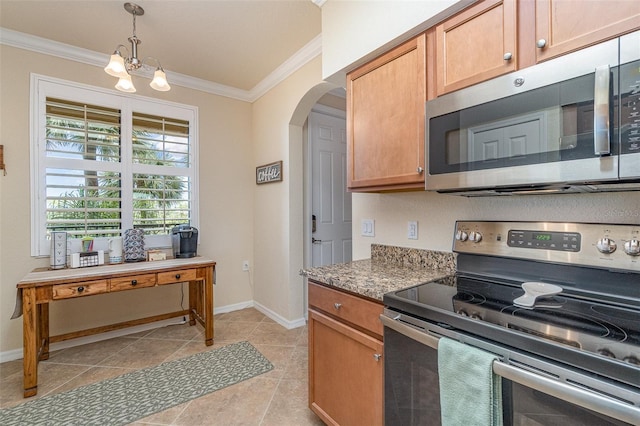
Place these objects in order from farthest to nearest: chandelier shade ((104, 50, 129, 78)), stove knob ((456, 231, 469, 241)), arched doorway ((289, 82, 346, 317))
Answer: arched doorway ((289, 82, 346, 317)) → chandelier shade ((104, 50, 129, 78)) → stove knob ((456, 231, 469, 241))

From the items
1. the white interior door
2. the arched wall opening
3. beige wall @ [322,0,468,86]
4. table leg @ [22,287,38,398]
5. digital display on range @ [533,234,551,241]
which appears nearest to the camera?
digital display on range @ [533,234,551,241]

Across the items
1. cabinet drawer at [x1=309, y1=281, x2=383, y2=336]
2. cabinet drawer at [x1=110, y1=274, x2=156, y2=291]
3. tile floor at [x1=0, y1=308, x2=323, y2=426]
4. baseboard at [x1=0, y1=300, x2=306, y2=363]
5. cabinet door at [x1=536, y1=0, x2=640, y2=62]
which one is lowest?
tile floor at [x1=0, y1=308, x2=323, y2=426]

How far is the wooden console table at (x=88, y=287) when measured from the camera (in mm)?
1994

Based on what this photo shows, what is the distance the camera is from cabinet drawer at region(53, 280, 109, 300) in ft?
6.94

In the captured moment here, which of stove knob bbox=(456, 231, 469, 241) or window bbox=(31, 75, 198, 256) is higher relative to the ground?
window bbox=(31, 75, 198, 256)

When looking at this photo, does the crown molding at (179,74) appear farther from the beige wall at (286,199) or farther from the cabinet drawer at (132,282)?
the cabinet drawer at (132,282)

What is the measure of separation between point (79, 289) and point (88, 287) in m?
0.05

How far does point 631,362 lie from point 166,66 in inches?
147

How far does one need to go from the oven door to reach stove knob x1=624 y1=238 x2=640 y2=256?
314 millimetres

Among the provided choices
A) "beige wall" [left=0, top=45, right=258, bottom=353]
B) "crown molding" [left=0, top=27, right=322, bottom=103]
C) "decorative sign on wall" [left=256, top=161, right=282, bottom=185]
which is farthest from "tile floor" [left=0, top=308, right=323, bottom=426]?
"crown molding" [left=0, top=27, right=322, bottom=103]

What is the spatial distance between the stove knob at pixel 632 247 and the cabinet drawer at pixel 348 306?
2.85 feet

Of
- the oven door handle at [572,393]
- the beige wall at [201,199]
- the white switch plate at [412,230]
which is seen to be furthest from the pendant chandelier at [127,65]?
the oven door handle at [572,393]

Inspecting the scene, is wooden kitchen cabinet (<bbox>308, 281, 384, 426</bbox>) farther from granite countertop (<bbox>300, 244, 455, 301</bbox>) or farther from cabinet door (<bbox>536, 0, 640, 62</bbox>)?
cabinet door (<bbox>536, 0, 640, 62</bbox>)

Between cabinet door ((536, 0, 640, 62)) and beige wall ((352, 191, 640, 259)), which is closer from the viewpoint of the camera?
cabinet door ((536, 0, 640, 62))
